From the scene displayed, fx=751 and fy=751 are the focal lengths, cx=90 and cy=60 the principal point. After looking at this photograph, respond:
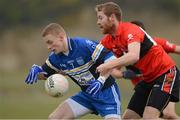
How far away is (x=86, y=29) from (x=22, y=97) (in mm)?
4733

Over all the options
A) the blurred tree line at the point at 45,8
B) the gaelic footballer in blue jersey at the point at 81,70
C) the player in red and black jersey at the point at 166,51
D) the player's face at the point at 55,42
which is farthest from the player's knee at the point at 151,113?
the blurred tree line at the point at 45,8

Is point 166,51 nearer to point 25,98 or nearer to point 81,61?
point 81,61

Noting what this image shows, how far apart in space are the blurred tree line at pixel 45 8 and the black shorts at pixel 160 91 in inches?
550

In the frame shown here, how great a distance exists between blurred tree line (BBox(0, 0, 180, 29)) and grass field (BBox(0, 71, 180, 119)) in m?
2.78

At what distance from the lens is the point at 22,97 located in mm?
18641

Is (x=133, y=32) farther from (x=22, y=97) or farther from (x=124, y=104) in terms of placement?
(x=22, y=97)

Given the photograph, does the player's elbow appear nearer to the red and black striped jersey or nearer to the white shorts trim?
the red and black striped jersey

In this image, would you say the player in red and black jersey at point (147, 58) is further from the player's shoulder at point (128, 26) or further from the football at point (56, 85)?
the football at point (56, 85)

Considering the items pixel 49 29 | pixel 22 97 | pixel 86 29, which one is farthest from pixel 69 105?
pixel 86 29

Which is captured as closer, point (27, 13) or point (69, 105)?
point (69, 105)

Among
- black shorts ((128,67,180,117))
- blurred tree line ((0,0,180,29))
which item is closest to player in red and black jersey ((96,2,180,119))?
black shorts ((128,67,180,117))

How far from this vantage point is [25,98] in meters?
18.5

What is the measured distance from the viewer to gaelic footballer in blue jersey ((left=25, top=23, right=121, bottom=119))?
345 inches

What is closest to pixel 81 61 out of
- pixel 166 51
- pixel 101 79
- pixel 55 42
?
pixel 55 42
